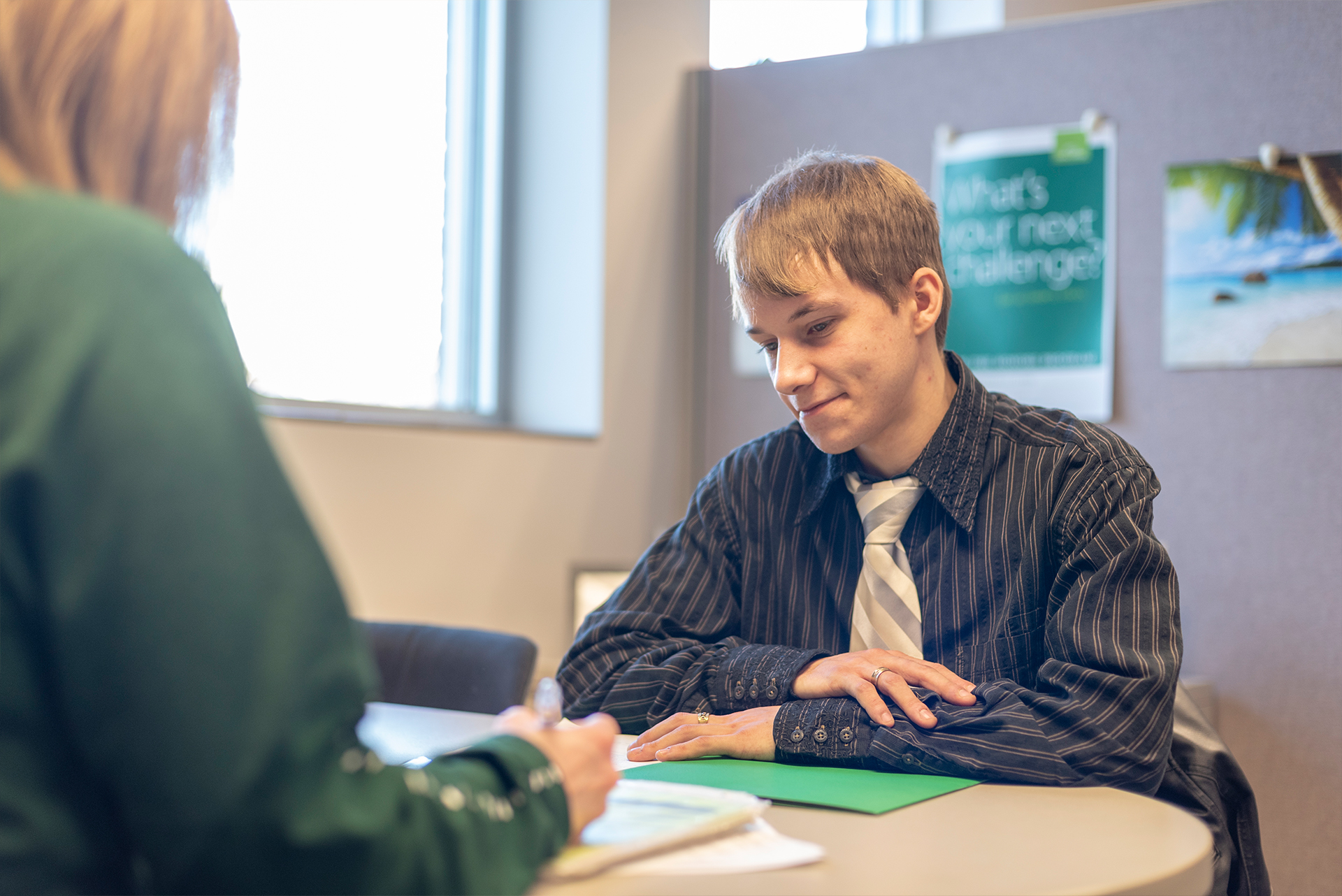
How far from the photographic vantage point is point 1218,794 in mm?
1220

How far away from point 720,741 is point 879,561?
323 mm

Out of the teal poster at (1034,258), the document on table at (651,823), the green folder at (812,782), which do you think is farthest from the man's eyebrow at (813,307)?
the teal poster at (1034,258)

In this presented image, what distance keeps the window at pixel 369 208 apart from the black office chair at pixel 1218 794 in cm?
157

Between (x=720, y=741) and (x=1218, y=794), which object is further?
(x=1218, y=794)

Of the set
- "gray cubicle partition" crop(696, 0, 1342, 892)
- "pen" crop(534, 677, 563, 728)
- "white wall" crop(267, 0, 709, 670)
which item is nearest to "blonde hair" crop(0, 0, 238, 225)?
"pen" crop(534, 677, 563, 728)

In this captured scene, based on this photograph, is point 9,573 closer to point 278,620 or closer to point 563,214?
point 278,620

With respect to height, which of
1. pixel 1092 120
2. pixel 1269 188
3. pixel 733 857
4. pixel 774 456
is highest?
pixel 1092 120

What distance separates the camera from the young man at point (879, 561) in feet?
3.56

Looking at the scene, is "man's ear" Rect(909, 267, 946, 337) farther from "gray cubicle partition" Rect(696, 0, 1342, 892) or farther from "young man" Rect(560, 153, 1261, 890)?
"gray cubicle partition" Rect(696, 0, 1342, 892)

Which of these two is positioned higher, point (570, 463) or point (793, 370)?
point (793, 370)

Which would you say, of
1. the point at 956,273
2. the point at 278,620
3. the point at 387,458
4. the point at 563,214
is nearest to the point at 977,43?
the point at 956,273

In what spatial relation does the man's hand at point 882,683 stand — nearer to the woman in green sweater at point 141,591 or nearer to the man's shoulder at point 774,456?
the man's shoulder at point 774,456

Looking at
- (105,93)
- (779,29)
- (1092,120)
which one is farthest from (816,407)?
(779,29)

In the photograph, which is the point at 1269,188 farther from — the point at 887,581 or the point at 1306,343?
the point at 887,581
